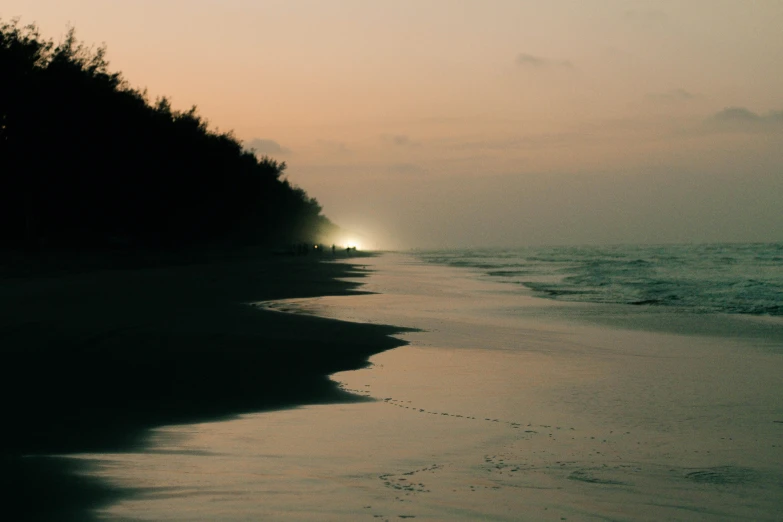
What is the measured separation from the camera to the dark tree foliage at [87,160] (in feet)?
171

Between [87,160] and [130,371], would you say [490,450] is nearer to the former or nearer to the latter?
[130,371]

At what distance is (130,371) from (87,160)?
49.2 metres

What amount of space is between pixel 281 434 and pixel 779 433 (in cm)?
439

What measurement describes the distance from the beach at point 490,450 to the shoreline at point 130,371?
14.2 inches

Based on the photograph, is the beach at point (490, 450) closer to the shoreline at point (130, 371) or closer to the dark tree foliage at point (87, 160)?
the shoreline at point (130, 371)

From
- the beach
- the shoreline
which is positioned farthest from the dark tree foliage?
the beach

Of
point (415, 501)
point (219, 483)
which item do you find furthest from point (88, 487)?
point (415, 501)

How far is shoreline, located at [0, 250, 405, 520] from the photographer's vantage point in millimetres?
6414

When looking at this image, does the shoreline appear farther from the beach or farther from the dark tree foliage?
the dark tree foliage

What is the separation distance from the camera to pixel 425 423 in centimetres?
801

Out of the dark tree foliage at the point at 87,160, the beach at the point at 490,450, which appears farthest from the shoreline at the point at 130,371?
the dark tree foliage at the point at 87,160

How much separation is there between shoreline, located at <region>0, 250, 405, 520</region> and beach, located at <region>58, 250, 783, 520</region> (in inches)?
14.2

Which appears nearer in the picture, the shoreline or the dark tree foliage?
the shoreline

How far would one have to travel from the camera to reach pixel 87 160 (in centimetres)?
5631
